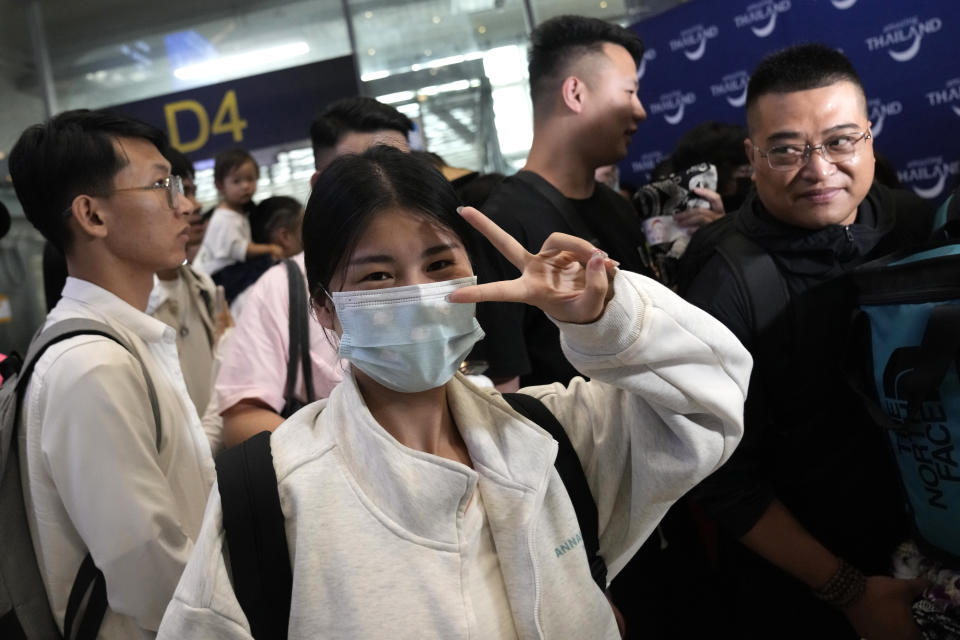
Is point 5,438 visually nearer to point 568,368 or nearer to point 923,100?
point 568,368

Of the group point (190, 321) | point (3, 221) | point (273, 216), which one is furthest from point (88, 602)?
point (273, 216)

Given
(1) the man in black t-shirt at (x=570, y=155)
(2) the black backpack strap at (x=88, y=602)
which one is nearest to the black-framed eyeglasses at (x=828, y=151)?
(1) the man in black t-shirt at (x=570, y=155)

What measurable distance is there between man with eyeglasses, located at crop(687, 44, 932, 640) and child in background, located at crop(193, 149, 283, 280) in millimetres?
3317

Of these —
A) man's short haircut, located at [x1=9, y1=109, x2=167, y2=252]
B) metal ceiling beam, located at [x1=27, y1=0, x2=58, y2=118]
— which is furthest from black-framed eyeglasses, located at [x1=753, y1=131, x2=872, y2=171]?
metal ceiling beam, located at [x1=27, y1=0, x2=58, y2=118]

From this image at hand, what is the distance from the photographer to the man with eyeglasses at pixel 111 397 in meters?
1.58

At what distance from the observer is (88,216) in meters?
1.95

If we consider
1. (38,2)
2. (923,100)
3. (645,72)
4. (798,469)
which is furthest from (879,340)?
(38,2)

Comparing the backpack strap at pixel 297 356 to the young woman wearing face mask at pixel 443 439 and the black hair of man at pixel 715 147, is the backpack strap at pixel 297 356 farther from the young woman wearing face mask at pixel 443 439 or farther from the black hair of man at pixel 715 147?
the black hair of man at pixel 715 147

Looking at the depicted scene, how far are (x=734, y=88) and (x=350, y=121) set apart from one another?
222cm

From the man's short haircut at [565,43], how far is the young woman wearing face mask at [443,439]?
4.88 ft

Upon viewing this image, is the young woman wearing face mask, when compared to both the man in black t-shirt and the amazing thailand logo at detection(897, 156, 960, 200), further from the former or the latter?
the amazing thailand logo at detection(897, 156, 960, 200)

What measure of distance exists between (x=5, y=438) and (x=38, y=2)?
7.25 meters

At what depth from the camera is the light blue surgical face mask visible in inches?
47.9

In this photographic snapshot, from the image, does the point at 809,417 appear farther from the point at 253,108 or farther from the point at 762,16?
the point at 253,108
